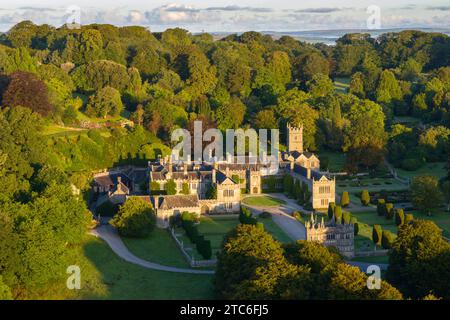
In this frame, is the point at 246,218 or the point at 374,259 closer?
the point at 374,259

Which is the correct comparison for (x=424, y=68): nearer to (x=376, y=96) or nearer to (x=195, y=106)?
(x=376, y=96)

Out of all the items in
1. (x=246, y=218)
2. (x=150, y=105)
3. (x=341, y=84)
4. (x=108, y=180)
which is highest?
(x=341, y=84)

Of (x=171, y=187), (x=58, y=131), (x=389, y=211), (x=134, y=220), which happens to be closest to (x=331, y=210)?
(x=389, y=211)

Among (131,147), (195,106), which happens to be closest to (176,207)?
(131,147)

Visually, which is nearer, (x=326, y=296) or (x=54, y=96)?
(x=326, y=296)

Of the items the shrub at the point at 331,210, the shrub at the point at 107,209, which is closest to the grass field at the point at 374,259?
the shrub at the point at 331,210

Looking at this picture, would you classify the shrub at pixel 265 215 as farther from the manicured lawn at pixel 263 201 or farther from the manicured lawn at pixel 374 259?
the manicured lawn at pixel 374 259

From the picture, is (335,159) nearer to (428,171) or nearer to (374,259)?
(428,171)
